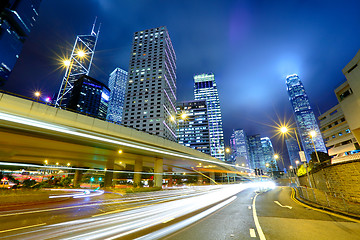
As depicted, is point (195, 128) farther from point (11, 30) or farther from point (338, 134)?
point (11, 30)

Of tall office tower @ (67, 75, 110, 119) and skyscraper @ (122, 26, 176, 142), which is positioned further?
tall office tower @ (67, 75, 110, 119)

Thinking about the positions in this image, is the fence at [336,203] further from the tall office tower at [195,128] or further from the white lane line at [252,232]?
the tall office tower at [195,128]

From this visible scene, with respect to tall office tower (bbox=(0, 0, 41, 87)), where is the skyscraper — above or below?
below

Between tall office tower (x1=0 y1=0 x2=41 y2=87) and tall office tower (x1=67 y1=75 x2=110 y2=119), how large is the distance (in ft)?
167

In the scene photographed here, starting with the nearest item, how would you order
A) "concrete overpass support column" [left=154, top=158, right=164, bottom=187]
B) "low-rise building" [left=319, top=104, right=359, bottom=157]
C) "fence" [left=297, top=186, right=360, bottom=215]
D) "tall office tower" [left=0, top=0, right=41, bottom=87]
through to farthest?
"fence" [left=297, top=186, right=360, bottom=215] → "concrete overpass support column" [left=154, top=158, right=164, bottom=187] → "low-rise building" [left=319, top=104, right=359, bottom=157] → "tall office tower" [left=0, top=0, right=41, bottom=87]

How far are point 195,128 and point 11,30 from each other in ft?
592

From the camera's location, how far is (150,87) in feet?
359

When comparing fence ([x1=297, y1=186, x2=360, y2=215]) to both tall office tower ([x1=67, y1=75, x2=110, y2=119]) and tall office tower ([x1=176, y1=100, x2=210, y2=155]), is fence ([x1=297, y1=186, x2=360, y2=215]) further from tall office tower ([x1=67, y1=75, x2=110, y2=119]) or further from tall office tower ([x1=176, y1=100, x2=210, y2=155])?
tall office tower ([x1=67, y1=75, x2=110, y2=119])

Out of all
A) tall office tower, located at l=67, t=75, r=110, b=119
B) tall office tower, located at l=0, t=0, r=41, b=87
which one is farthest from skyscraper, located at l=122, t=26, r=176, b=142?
tall office tower, located at l=0, t=0, r=41, b=87

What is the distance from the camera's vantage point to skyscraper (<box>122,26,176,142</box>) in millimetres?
101688

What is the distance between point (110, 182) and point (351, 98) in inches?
2399

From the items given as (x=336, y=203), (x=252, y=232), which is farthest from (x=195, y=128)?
(x=252, y=232)

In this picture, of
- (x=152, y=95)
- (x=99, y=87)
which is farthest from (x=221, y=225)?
(x=99, y=87)

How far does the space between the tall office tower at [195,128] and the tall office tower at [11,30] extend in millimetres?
146847
